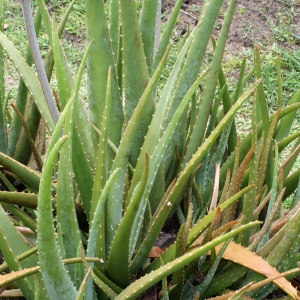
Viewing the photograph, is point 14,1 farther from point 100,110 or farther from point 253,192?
point 253,192

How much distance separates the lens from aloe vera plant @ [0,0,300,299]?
841 millimetres

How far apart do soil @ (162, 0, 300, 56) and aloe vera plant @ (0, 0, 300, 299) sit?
1653 millimetres

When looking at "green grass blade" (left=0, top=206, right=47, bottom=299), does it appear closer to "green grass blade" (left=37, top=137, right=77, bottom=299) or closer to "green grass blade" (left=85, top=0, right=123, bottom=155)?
"green grass blade" (left=37, top=137, right=77, bottom=299)

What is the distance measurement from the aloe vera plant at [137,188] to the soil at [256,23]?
5.42ft

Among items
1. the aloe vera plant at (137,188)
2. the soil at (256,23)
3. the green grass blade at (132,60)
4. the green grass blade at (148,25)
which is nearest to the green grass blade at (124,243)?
the aloe vera plant at (137,188)

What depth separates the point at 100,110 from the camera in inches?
42.4

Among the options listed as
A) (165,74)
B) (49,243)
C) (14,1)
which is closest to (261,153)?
(49,243)

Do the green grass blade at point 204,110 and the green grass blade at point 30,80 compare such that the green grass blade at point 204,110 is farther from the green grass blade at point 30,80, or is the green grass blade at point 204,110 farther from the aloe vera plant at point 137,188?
the green grass blade at point 30,80

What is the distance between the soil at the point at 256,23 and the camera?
2.82 m

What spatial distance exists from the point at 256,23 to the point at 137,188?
7.89 feet

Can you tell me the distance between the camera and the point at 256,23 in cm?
295

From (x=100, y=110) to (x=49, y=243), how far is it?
0.42 metres

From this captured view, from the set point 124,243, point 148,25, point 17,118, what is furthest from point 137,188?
point 17,118

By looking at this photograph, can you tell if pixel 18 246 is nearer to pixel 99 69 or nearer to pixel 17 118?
pixel 99 69
